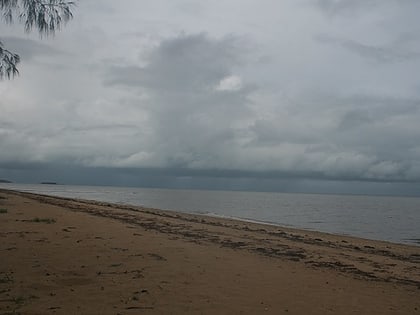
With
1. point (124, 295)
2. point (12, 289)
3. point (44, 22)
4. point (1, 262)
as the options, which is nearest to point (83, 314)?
point (124, 295)

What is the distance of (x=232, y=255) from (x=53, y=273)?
6092 millimetres

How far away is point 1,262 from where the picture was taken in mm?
9898

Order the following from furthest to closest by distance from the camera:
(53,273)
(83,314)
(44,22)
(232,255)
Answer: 1. (232,255)
2. (53,273)
3. (44,22)
4. (83,314)

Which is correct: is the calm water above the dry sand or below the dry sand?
below

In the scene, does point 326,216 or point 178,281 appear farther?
point 326,216

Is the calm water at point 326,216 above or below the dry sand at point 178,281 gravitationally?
below

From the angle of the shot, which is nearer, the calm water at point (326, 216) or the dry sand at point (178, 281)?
the dry sand at point (178, 281)

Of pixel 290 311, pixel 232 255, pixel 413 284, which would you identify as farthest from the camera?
pixel 232 255

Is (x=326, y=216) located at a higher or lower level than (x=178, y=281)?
lower

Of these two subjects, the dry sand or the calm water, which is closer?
the dry sand

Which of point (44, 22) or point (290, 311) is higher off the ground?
point (44, 22)

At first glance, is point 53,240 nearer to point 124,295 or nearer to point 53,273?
point 53,273

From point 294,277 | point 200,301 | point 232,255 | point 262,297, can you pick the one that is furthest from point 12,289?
point 232,255

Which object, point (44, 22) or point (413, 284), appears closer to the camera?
point (44, 22)
